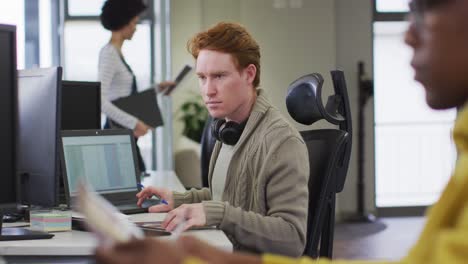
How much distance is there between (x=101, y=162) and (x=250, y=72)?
0.57 meters

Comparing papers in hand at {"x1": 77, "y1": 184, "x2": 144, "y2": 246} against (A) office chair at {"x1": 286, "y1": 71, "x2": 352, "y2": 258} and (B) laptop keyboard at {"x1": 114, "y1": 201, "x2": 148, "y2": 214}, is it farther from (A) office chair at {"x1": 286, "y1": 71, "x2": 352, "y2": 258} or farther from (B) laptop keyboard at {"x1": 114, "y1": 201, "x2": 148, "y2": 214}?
(B) laptop keyboard at {"x1": 114, "y1": 201, "x2": 148, "y2": 214}

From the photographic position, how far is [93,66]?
6.86 m

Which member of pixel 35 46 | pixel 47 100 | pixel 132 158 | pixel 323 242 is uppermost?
pixel 35 46

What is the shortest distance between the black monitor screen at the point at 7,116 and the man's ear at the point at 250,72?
79 centimetres

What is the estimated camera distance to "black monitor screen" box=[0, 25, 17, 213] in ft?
5.43

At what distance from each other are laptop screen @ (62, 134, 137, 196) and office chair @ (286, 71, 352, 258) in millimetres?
603

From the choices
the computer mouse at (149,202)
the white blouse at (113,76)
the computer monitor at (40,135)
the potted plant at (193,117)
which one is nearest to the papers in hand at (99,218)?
the computer monitor at (40,135)

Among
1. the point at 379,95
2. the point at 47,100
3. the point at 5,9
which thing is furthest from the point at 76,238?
the point at 379,95

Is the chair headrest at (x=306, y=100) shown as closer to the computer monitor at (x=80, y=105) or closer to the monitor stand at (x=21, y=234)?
the monitor stand at (x=21, y=234)

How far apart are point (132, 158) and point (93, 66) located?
4378mm

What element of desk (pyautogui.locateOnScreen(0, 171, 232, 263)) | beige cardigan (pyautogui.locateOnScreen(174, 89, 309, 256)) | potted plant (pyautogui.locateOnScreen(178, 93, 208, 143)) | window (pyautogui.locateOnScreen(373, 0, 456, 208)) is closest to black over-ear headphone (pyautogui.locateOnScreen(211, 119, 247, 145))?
beige cardigan (pyautogui.locateOnScreen(174, 89, 309, 256))

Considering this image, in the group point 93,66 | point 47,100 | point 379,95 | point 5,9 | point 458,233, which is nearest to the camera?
point 458,233

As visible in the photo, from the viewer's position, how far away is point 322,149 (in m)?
2.27

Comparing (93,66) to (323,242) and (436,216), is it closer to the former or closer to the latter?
(323,242)
